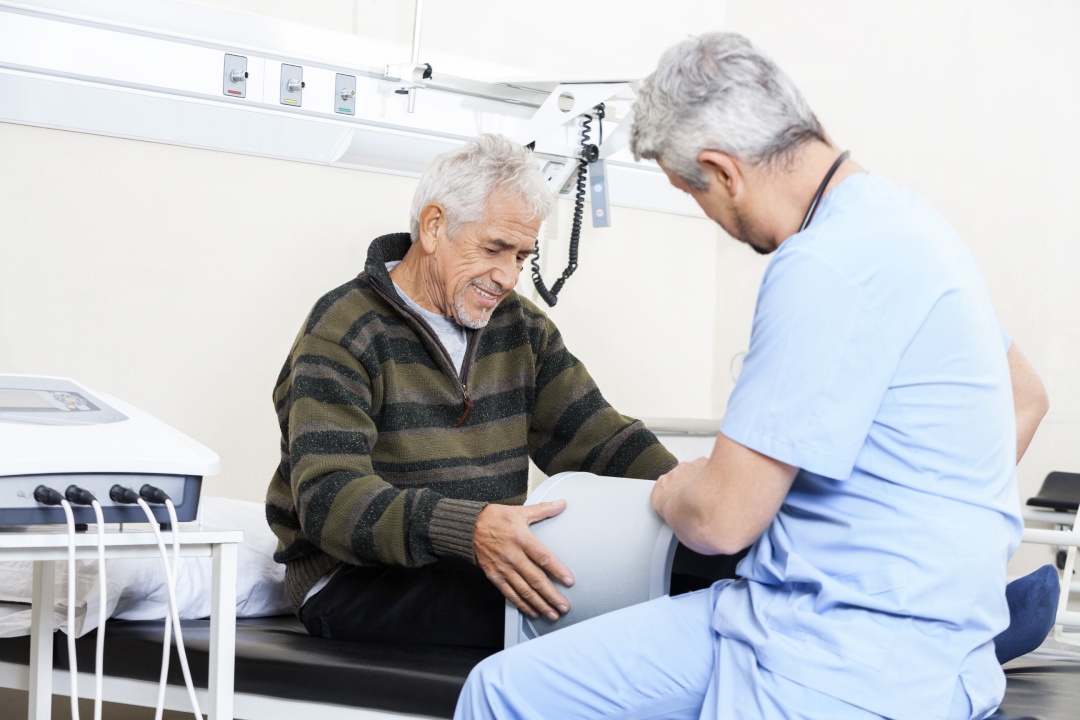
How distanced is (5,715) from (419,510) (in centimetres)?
145

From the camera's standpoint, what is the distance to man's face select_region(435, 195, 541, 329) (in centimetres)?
182

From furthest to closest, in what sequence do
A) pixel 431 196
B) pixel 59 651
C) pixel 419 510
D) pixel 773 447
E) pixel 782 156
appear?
pixel 431 196, pixel 59 651, pixel 419 510, pixel 782 156, pixel 773 447

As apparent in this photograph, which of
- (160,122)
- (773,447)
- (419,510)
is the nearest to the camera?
(773,447)

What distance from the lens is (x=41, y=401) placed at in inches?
53.7

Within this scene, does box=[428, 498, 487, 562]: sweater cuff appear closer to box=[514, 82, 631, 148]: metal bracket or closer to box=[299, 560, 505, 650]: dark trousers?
box=[299, 560, 505, 650]: dark trousers

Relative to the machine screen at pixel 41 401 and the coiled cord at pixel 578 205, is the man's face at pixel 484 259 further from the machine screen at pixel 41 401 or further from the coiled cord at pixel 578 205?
the coiled cord at pixel 578 205

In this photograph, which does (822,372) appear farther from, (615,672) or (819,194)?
(615,672)

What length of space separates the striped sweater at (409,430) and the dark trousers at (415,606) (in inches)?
2.7

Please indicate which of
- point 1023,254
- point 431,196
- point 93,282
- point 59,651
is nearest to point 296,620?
point 59,651

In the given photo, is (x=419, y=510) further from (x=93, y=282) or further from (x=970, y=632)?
(x=93, y=282)

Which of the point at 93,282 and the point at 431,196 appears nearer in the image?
the point at 431,196

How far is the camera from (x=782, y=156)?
109 cm

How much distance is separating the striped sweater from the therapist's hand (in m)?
0.30

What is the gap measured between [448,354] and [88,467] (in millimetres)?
779
